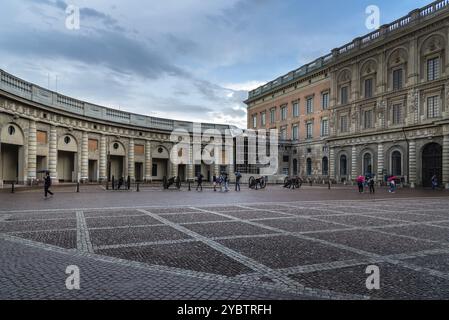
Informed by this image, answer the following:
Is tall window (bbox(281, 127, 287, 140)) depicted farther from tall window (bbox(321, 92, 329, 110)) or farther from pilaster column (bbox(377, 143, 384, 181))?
pilaster column (bbox(377, 143, 384, 181))

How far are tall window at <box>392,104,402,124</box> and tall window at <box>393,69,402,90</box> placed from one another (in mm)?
1974

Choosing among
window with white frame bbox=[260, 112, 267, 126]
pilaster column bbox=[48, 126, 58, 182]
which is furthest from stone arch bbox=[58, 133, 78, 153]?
window with white frame bbox=[260, 112, 267, 126]

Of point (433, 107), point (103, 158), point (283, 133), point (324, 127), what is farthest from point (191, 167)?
point (433, 107)

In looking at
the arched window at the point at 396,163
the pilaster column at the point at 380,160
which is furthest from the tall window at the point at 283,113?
the arched window at the point at 396,163

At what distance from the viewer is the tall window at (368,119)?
38781 millimetres

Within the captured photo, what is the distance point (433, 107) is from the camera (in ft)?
105

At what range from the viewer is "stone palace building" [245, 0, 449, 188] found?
104ft

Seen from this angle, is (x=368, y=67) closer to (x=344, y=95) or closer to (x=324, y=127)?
(x=344, y=95)

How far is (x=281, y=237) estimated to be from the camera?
23.6ft

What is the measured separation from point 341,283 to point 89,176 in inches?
1379

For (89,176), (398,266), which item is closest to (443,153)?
(398,266)

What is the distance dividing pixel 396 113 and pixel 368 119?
3.88m

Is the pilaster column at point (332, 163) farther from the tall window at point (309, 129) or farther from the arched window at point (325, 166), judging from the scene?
the tall window at point (309, 129)
